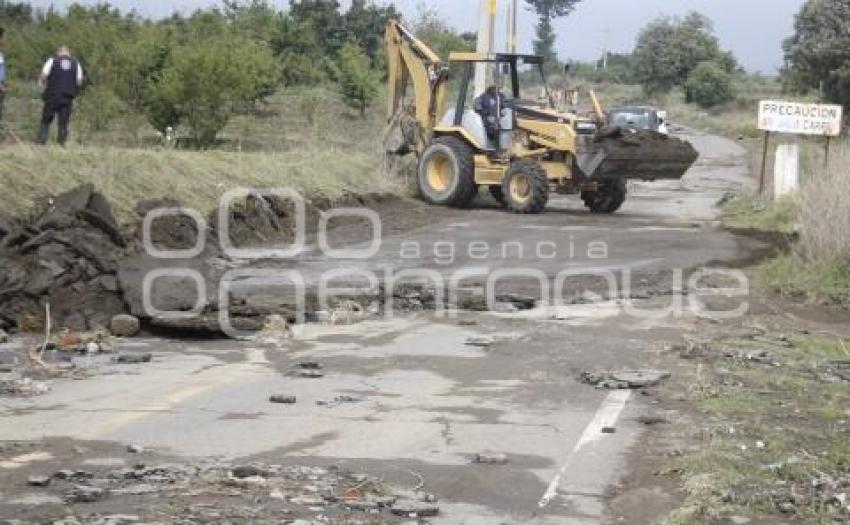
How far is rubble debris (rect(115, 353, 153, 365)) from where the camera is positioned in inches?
425

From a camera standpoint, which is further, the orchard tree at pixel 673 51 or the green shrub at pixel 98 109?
the orchard tree at pixel 673 51

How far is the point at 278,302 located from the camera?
13.4m

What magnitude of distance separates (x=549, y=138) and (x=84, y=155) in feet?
31.5

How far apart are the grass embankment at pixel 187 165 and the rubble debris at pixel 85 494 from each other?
891 cm

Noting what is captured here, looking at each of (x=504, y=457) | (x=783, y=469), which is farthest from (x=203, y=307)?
(x=783, y=469)

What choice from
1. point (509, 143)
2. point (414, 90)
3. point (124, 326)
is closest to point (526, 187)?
point (509, 143)

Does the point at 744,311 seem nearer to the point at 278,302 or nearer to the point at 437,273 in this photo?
the point at 437,273

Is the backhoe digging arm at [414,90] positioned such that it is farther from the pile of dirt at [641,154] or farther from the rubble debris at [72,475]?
the rubble debris at [72,475]

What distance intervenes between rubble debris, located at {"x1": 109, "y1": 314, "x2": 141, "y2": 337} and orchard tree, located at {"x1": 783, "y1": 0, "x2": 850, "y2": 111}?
45618 mm

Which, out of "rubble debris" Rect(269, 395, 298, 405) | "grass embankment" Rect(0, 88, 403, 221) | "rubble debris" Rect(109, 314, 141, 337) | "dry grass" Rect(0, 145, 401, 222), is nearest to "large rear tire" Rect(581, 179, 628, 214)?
"grass embankment" Rect(0, 88, 403, 221)

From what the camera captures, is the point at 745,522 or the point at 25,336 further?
the point at 25,336

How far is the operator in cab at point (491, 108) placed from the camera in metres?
24.4

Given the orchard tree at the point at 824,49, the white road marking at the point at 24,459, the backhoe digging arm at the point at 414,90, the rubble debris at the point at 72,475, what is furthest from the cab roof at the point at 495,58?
the orchard tree at the point at 824,49

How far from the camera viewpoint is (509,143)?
961 inches
